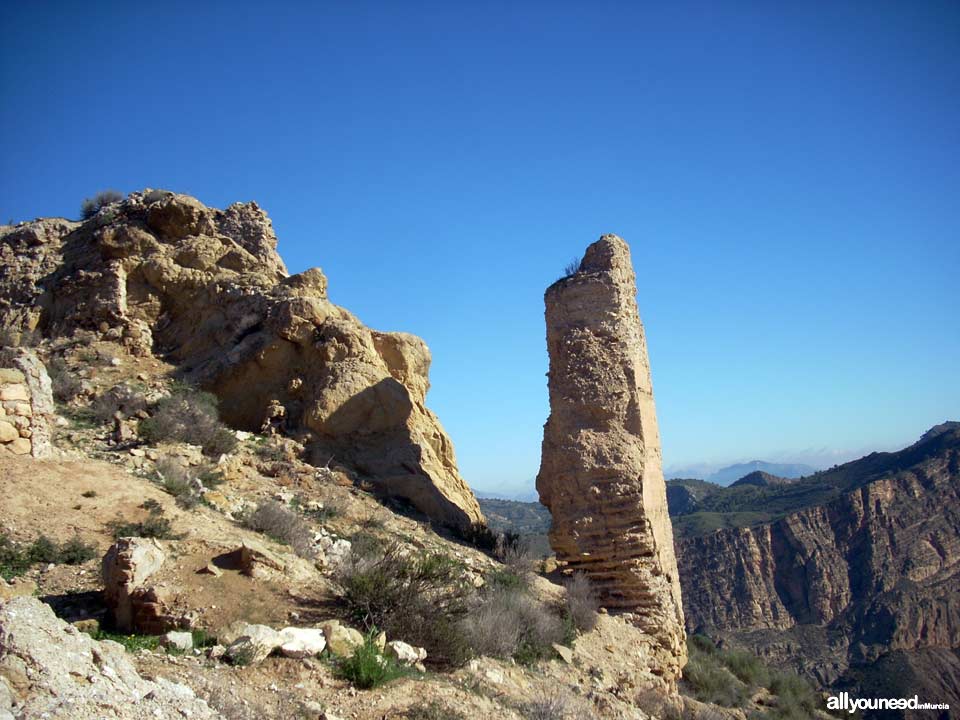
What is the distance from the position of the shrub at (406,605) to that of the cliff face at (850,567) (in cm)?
3320

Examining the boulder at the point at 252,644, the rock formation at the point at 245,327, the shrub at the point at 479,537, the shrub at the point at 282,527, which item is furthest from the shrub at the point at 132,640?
the shrub at the point at 479,537

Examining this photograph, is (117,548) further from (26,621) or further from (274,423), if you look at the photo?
(274,423)

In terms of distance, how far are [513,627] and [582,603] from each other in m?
2.18

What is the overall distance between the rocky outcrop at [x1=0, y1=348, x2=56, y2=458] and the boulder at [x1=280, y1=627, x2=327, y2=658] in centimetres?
448

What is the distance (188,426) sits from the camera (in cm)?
1117

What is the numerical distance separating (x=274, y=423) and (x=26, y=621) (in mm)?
8580

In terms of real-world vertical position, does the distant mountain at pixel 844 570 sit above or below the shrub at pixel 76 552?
below

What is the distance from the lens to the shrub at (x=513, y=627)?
25.5 ft

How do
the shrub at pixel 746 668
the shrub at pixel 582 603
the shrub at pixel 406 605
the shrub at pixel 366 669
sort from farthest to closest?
the shrub at pixel 746 668, the shrub at pixel 582 603, the shrub at pixel 406 605, the shrub at pixel 366 669

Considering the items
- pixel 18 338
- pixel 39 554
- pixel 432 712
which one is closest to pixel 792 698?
pixel 432 712

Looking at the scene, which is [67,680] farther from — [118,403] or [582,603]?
[118,403]

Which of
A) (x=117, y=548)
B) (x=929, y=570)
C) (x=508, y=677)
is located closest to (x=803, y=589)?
(x=929, y=570)

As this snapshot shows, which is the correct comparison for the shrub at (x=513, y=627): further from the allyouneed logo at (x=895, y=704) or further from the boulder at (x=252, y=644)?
the allyouneed logo at (x=895, y=704)

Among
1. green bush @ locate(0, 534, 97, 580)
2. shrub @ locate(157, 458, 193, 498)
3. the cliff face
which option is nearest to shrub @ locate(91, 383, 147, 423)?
shrub @ locate(157, 458, 193, 498)
